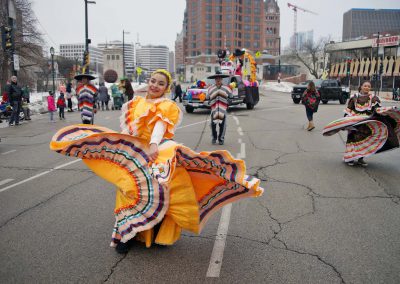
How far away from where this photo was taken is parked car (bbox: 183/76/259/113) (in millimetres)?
19391

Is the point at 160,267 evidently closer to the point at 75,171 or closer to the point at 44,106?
the point at 75,171

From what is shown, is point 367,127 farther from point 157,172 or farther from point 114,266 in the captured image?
point 114,266

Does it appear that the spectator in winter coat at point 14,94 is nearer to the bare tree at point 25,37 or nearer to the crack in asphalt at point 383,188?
the crack in asphalt at point 383,188

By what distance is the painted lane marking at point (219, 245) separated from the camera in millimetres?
3492

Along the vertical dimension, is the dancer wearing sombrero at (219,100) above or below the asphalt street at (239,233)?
above

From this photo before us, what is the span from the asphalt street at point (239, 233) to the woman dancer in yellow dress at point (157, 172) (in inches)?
15.7

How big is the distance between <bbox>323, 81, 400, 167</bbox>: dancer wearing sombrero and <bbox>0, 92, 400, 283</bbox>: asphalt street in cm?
39

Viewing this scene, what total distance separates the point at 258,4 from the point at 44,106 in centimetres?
12307

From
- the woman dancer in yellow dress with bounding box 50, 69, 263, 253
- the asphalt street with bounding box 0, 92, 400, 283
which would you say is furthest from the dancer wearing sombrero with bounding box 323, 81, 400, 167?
the woman dancer in yellow dress with bounding box 50, 69, 263, 253

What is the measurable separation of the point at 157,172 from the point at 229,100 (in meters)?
16.5

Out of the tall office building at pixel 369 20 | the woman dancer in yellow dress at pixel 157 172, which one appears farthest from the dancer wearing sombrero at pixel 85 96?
the tall office building at pixel 369 20

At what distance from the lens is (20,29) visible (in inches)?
1535

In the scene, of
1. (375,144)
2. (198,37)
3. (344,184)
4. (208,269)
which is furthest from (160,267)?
(198,37)

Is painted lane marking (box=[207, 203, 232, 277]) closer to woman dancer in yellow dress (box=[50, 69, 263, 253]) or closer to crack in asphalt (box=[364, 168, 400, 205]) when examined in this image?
woman dancer in yellow dress (box=[50, 69, 263, 253])
